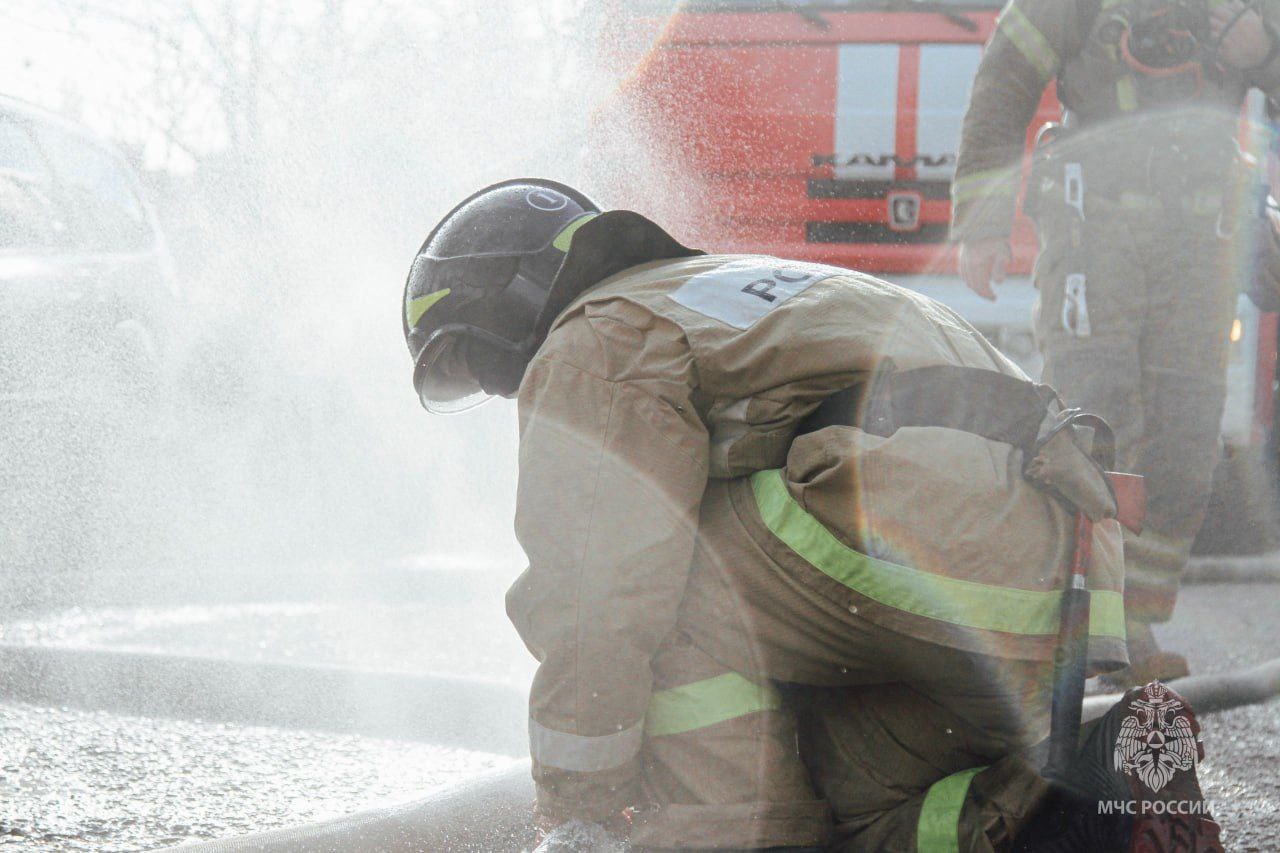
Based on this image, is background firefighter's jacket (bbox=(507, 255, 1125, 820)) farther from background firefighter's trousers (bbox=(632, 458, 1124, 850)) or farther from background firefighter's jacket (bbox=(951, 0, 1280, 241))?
Answer: background firefighter's jacket (bbox=(951, 0, 1280, 241))

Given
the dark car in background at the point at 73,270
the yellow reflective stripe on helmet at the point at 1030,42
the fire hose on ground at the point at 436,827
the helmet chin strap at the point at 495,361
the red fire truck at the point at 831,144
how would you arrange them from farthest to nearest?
the red fire truck at the point at 831,144
the dark car in background at the point at 73,270
the yellow reflective stripe on helmet at the point at 1030,42
the helmet chin strap at the point at 495,361
the fire hose on ground at the point at 436,827

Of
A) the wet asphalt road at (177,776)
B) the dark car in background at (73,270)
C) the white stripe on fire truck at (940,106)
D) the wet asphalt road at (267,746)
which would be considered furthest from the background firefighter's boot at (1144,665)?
the dark car in background at (73,270)

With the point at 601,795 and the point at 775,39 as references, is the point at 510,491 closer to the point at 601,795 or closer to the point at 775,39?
the point at 775,39

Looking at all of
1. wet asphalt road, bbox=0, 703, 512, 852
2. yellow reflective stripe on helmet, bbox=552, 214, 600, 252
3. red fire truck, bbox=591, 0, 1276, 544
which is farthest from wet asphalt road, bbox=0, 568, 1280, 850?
red fire truck, bbox=591, 0, 1276, 544

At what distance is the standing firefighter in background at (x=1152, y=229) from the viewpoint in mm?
3324

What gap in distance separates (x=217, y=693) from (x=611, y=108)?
2.85 metres

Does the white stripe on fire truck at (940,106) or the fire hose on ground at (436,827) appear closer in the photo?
the fire hose on ground at (436,827)

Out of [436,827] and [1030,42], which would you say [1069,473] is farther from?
[1030,42]

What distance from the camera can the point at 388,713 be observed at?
315 cm

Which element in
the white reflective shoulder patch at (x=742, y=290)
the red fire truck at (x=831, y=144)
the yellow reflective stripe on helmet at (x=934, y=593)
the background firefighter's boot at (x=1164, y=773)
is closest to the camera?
the background firefighter's boot at (x=1164, y=773)

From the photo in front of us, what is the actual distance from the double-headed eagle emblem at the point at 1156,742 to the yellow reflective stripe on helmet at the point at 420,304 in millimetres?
1188

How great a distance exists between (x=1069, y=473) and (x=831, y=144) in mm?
3287

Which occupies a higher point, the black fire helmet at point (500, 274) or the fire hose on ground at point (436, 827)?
the black fire helmet at point (500, 274)

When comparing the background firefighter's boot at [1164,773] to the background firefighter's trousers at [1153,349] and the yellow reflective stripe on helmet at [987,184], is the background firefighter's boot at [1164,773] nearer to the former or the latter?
the background firefighter's trousers at [1153,349]
